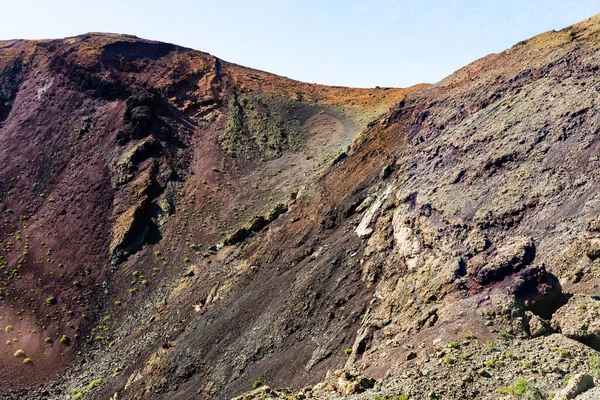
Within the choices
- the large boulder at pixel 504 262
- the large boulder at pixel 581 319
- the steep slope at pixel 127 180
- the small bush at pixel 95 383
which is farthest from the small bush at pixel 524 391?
the small bush at pixel 95 383

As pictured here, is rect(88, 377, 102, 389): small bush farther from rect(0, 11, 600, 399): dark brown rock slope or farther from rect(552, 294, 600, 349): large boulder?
rect(552, 294, 600, 349): large boulder

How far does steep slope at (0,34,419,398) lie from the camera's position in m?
36.6

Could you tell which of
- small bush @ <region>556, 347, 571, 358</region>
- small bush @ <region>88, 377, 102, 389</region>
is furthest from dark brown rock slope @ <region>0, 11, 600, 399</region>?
small bush @ <region>88, 377, 102, 389</region>

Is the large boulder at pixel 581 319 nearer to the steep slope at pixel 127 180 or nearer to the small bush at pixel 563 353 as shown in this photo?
the small bush at pixel 563 353

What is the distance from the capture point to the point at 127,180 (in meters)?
53.4

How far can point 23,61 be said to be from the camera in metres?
72.1

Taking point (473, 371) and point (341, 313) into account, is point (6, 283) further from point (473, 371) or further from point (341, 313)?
point (473, 371)

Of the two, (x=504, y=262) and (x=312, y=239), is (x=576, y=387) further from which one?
(x=312, y=239)

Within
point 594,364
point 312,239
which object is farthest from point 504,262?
point 312,239

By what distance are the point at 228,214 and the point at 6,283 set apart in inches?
836

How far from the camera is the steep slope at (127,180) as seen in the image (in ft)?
120

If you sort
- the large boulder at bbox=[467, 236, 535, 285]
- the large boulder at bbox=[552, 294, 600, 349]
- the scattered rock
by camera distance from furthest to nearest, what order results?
the large boulder at bbox=[467, 236, 535, 285]
the large boulder at bbox=[552, 294, 600, 349]
the scattered rock

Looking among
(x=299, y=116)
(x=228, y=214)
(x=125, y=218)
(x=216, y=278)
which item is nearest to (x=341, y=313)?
(x=216, y=278)

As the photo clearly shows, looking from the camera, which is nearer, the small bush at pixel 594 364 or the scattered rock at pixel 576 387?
the scattered rock at pixel 576 387
